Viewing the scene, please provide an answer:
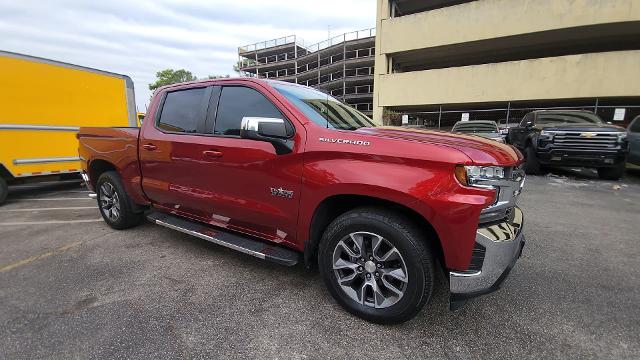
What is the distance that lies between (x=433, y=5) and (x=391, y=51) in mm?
5413

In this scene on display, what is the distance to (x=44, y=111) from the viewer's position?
6930 millimetres

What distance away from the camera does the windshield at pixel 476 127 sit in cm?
1102

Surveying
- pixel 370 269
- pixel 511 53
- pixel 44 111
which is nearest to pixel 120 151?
pixel 370 269

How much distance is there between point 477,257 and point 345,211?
3.39 ft

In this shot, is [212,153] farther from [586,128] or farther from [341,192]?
[586,128]

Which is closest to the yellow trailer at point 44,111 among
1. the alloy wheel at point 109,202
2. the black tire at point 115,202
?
the black tire at point 115,202

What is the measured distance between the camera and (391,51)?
891 inches

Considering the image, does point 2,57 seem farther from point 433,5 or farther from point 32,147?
point 433,5

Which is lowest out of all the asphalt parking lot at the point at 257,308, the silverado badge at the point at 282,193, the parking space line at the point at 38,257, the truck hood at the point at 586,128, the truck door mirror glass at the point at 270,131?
the parking space line at the point at 38,257

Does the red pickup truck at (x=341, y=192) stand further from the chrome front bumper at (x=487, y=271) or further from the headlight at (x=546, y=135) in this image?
the headlight at (x=546, y=135)

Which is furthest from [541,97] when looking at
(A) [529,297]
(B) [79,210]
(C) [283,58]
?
(C) [283,58]

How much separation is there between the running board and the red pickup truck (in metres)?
0.02

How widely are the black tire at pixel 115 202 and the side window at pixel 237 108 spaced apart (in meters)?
2.02

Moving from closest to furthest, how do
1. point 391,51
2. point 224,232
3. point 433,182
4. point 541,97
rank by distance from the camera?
point 433,182, point 224,232, point 541,97, point 391,51
